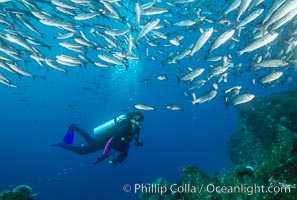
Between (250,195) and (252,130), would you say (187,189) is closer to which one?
(250,195)

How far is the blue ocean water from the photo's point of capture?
177ft

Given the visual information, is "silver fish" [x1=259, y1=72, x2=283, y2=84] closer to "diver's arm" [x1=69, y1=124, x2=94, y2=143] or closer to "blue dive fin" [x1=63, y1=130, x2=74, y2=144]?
"diver's arm" [x1=69, y1=124, x2=94, y2=143]

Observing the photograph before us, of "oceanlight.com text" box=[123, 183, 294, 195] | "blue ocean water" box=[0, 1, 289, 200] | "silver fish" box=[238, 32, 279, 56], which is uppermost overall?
"blue ocean water" box=[0, 1, 289, 200]

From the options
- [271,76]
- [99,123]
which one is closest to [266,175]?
[271,76]

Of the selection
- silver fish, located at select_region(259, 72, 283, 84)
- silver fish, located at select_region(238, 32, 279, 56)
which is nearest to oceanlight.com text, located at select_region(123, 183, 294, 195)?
silver fish, located at select_region(238, 32, 279, 56)

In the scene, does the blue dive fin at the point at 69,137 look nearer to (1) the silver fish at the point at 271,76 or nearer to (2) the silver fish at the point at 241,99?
(2) the silver fish at the point at 241,99

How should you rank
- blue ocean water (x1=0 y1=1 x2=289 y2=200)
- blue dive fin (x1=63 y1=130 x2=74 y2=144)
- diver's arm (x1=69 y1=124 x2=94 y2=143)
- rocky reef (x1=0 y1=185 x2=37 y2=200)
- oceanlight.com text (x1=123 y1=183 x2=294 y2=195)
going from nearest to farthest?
oceanlight.com text (x1=123 y1=183 x2=294 y2=195) < rocky reef (x1=0 y1=185 x2=37 y2=200) < diver's arm (x1=69 y1=124 x2=94 y2=143) < blue dive fin (x1=63 y1=130 x2=74 y2=144) < blue ocean water (x1=0 y1=1 x2=289 y2=200)

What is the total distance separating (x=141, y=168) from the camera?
2766 inches

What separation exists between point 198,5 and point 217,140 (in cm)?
8381

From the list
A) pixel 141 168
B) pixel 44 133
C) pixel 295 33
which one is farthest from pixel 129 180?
pixel 295 33

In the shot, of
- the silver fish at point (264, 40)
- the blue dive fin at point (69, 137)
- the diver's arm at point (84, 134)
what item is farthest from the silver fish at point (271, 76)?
the blue dive fin at point (69, 137)

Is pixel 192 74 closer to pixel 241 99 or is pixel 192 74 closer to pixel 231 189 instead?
pixel 241 99

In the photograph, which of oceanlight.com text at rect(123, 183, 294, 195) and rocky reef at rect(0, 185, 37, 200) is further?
rocky reef at rect(0, 185, 37, 200)

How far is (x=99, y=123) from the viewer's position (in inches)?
3172
